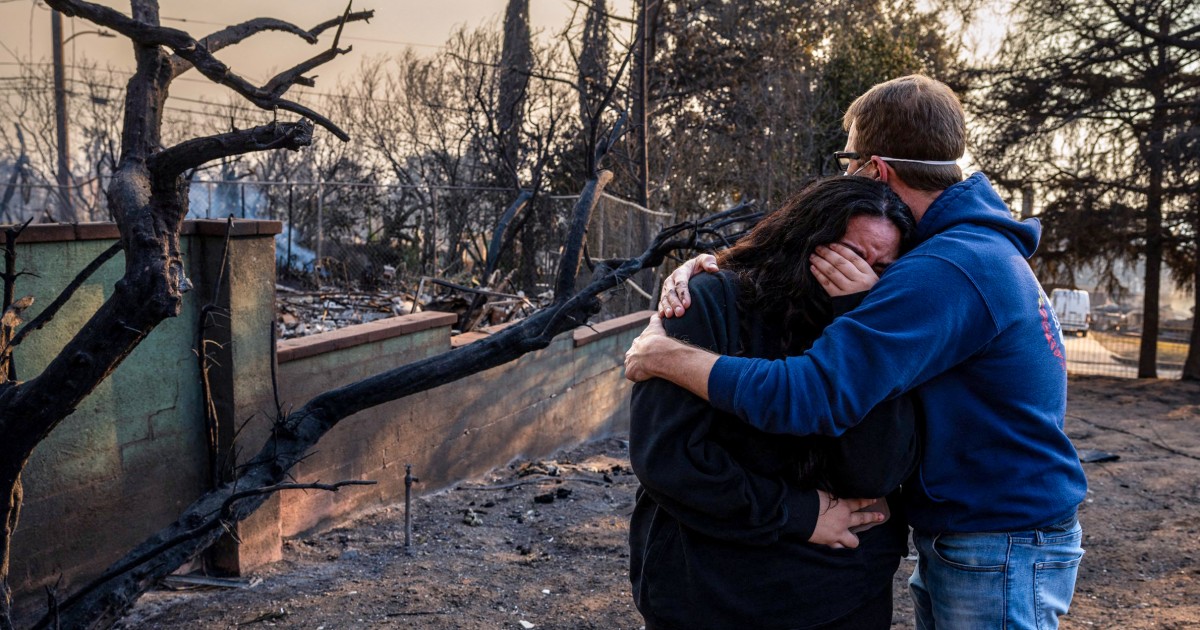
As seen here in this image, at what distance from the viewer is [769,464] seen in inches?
75.9

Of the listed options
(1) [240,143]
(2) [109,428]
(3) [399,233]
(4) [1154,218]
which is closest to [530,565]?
(2) [109,428]

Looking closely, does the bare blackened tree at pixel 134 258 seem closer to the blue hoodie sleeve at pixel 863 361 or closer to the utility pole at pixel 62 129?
the blue hoodie sleeve at pixel 863 361

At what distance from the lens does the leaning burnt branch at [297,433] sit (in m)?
3.03

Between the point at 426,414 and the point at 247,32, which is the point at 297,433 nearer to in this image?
the point at 247,32

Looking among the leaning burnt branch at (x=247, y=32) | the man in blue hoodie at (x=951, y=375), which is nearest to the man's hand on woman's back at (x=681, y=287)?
the man in blue hoodie at (x=951, y=375)

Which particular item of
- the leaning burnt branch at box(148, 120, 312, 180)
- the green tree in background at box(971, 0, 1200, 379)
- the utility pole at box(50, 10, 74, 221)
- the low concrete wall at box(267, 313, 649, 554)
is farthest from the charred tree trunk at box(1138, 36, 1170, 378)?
the utility pole at box(50, 10, 74, 221)

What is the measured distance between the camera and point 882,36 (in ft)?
59.1

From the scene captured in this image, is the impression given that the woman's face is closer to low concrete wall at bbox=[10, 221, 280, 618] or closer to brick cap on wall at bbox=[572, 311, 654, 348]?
low concrete wall at bbox=[10, 221, 280, 618]

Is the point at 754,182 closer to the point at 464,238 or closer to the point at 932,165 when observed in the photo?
the point at 464,238

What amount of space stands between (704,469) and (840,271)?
0.49 metres

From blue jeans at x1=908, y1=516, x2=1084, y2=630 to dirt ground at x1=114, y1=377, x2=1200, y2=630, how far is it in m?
2.34

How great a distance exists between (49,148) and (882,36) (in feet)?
52.4

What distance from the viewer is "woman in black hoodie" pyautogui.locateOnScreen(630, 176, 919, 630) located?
186 centimetres

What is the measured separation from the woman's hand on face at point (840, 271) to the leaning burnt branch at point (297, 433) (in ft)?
6.41
